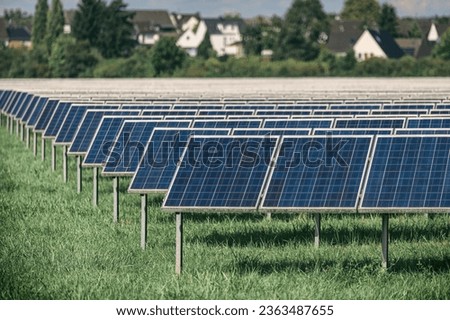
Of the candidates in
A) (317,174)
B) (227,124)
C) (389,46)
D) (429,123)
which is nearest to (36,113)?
(227,124)

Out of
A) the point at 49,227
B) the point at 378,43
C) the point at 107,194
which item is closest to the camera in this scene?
the point at 49,227

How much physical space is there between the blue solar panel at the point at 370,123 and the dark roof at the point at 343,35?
487ft

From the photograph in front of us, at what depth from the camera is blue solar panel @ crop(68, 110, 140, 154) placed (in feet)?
82.8

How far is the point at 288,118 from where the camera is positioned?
76.5 feet

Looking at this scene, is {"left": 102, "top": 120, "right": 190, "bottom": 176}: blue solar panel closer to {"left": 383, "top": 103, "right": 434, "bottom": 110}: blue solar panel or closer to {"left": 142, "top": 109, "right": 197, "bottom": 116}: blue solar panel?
{"left": 142, "top": 109, "right": 197, "bottom": 116}: blue solar panel

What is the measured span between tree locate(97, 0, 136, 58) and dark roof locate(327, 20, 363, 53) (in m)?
30.2

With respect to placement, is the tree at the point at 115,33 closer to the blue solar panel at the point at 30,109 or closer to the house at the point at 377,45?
the house at the point at 377,45

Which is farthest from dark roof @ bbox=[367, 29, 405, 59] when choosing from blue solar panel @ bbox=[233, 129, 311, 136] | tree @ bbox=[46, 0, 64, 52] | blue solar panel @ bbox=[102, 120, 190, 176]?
blue solar panel @ bbox=[233, 129, 311, 136]

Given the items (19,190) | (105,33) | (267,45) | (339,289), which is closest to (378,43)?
(267,45)

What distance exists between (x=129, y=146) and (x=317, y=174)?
634 centimetres

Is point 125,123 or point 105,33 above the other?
point 125,123

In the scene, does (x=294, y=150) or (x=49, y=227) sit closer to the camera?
(x=294, y=150)

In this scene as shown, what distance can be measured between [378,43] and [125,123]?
143391 mm

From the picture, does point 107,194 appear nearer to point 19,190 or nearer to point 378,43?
point 19,190
